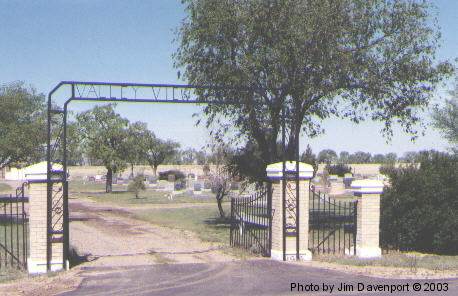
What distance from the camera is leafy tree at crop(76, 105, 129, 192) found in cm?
4941

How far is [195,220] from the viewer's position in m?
24.7

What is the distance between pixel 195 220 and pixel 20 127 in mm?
8235

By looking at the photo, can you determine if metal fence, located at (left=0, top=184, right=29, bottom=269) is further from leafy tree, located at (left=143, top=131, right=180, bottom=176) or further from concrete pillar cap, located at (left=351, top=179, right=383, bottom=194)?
leafy tree, located at (left=143, top=131, right=180, bottom=176)

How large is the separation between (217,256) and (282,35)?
7249 mm

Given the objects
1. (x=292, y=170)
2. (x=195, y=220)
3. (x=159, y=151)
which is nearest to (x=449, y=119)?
(x=195, y=220)

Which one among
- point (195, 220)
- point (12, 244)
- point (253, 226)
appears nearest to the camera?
point (12, 244)

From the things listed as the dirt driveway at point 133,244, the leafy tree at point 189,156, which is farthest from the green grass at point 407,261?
the leafy tree at point 189,156

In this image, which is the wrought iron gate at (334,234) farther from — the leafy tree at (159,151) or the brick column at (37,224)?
the leafy tree at (159,151)

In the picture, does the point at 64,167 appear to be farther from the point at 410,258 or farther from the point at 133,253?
the point at 410,258

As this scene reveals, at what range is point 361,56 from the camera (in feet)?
61.4

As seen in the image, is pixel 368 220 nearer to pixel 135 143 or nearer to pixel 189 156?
pixel 135 143

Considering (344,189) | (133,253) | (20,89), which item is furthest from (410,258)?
(344,189)

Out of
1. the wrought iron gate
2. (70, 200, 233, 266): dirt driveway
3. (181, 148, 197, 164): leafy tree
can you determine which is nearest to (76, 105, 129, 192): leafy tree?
(70, 200, 233, 266): dirt driveway

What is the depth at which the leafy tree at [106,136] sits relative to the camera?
49.4m
